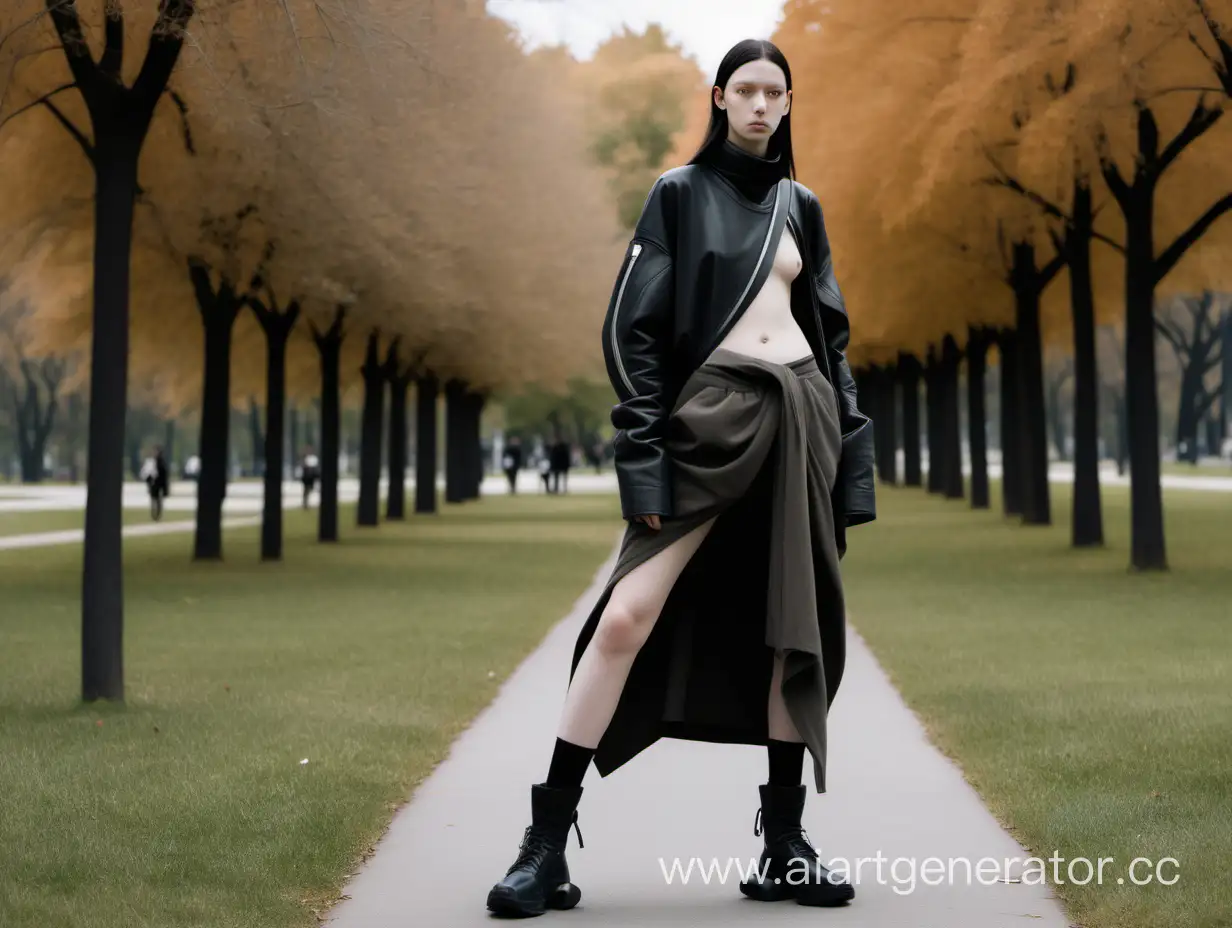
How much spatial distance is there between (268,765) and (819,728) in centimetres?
320

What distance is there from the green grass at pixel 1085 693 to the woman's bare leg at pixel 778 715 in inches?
34.0

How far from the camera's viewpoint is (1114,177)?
19.0 meters

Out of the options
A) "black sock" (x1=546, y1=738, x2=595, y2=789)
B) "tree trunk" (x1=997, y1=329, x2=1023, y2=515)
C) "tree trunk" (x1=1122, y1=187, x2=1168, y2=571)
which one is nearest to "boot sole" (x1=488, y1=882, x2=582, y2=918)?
"black sock" (x1=546, y1=738, x2=595, y2=789)

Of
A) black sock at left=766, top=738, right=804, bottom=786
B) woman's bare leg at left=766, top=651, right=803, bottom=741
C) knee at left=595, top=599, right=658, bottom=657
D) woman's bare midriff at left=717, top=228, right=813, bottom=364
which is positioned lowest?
black sock at left=766, top=738, right=804, bottom=786

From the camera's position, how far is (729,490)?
4934 millimetres

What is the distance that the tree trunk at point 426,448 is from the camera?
40.6 m

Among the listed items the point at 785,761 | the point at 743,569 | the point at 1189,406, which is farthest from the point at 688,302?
the point at 1189,406

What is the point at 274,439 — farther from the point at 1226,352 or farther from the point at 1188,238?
the point at 1226,352

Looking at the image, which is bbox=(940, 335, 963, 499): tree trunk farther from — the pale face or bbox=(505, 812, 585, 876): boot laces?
bbox=(505, 812, 585, 876): boot laces

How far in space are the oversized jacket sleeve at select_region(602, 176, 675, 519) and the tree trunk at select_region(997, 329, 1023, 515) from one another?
87.4 feet

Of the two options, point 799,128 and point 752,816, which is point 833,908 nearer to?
point 752,816

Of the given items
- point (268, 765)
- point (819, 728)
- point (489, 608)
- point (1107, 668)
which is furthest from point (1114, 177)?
point (819, 728)

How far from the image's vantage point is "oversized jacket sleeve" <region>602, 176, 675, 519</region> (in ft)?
16.1

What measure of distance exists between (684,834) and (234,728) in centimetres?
329
